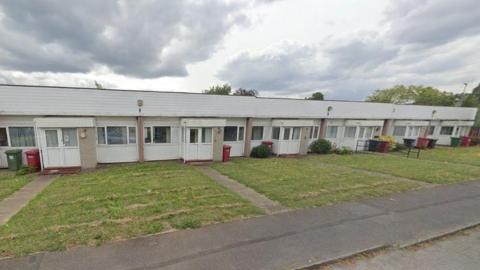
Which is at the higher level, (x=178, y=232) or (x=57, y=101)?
(x=57, y=101)

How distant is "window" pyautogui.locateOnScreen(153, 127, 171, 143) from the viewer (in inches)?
489

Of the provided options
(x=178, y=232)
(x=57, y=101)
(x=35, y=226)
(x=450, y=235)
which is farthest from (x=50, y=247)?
(x=57, y=101)

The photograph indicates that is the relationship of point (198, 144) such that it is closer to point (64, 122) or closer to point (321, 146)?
point (64, 122)

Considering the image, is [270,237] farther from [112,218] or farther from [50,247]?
[50,247]

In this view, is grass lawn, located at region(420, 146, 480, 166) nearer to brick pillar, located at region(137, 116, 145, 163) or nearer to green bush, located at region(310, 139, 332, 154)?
green bush, located at region(310, 139, 332, 154)

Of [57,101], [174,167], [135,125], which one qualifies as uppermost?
[57,101]

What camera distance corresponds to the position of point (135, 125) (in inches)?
469

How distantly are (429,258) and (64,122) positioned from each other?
13.2 meters

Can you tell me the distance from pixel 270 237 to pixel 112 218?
12.5 ft

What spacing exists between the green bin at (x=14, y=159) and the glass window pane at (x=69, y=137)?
218 cm

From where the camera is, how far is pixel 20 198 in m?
6.49

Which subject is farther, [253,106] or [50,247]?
[253,106]

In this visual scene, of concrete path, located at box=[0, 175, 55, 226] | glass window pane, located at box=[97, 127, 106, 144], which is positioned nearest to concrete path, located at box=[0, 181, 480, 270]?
concrete path, located at box=[0, 175, 55, 226]

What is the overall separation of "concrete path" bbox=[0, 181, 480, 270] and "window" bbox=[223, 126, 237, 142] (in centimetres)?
914
